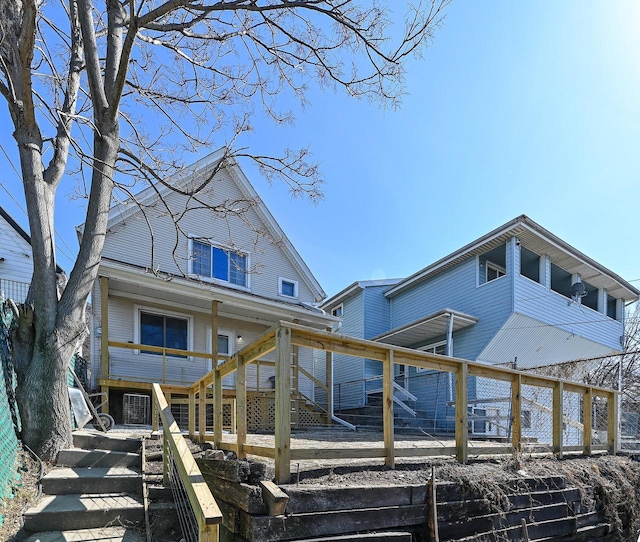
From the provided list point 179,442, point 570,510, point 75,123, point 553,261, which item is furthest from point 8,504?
point 553,261

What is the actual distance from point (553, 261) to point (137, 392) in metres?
12.9

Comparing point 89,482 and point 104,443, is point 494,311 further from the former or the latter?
point 89,482

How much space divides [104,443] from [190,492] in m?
3.50

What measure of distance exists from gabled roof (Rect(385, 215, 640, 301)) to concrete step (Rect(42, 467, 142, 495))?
1072 centimetres

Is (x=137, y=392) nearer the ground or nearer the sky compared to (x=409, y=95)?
nearer the ground

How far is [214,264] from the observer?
477 inches

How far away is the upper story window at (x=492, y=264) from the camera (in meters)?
13.1

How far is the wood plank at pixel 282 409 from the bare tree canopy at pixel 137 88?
126 inches

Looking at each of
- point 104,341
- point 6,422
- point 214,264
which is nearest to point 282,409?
point 6,422

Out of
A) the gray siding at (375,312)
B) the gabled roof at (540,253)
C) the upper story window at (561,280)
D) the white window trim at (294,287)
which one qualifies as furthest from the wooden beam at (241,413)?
the upper story window at (561,280)

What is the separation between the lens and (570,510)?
4297 mm

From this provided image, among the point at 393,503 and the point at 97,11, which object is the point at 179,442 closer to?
the point at 393,503

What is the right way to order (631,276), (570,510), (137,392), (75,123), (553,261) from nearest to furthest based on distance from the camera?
(570,510) < (75,123) < (137,392) < (553,261) < (631,276)

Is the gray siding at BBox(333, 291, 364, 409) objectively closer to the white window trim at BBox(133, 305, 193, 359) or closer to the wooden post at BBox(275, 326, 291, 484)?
the white window trim at BBox(133, 305, 193, 359)
